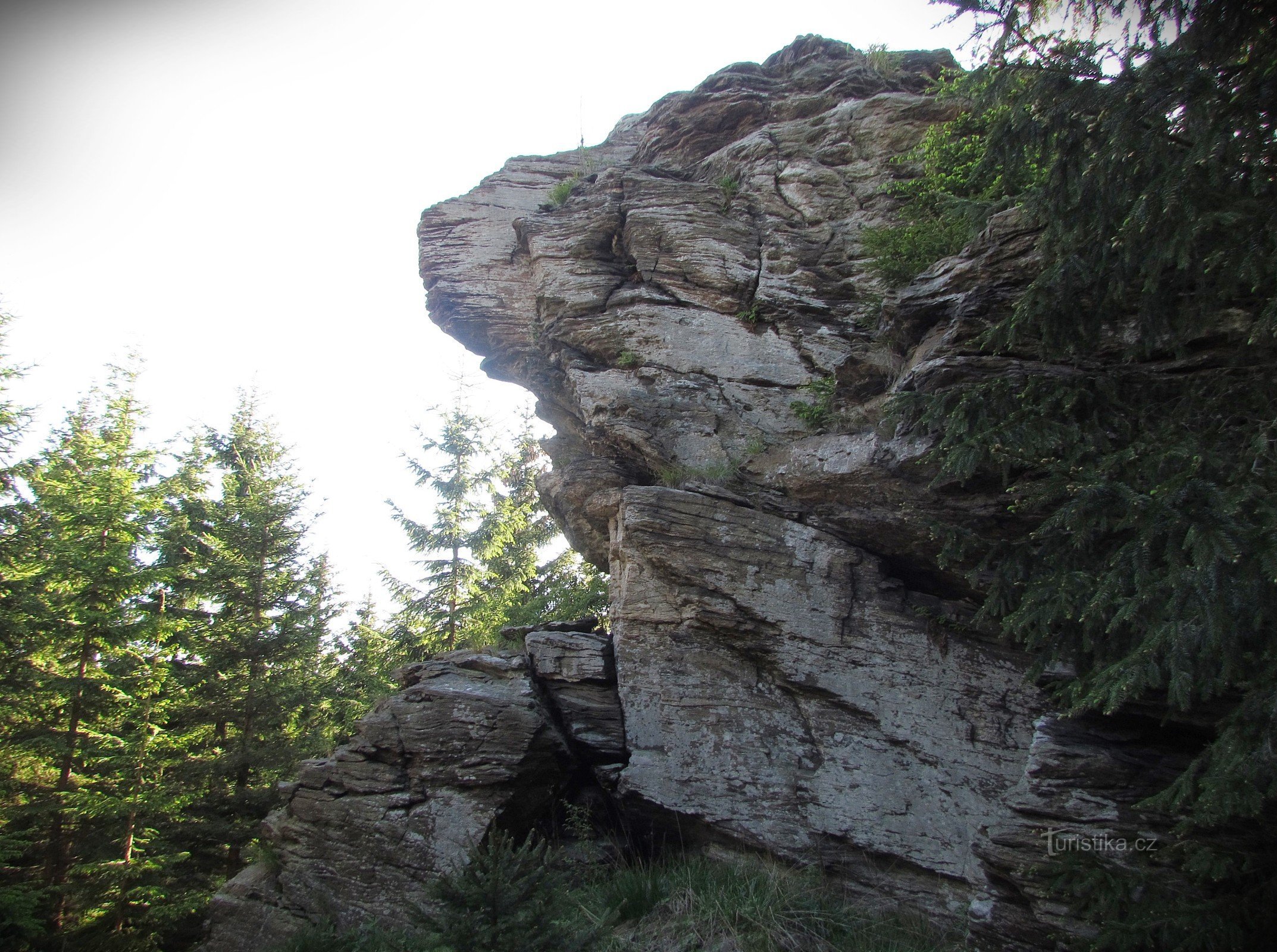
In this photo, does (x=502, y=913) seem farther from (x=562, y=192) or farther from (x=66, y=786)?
(x=562, y=192)

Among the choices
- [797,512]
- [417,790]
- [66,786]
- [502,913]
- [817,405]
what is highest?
[817,405]

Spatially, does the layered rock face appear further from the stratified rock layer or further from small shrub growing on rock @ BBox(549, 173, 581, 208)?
small shrub growing on rock @ BBox(549, 173, 581, 208)

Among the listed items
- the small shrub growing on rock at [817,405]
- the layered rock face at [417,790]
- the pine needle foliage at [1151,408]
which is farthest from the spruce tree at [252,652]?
the pine needle foliage at [1151,408]

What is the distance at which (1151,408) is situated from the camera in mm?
6473

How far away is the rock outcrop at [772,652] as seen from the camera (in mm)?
7680

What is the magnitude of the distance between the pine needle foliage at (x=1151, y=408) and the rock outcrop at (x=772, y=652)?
80 cm

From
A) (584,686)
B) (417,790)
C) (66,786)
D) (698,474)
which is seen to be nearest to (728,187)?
(698,474)

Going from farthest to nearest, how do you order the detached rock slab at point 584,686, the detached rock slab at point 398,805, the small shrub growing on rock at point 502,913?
the detached rock slab at point 584,686 → the detached rock slab at point 398,805 → the small shrub growing on rock at point 502,913

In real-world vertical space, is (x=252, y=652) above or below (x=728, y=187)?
below

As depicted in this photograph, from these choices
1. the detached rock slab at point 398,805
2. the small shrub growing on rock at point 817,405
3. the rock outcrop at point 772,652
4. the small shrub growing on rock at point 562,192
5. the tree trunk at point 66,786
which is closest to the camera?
the rock outcrop at point 772,652

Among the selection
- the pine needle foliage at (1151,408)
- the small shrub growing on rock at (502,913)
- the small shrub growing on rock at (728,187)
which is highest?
the small shrub growing on rock at (728,187)

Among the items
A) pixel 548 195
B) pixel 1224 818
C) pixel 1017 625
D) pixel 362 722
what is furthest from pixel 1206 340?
pixel 548 195

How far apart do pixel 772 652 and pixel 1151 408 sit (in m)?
4.72

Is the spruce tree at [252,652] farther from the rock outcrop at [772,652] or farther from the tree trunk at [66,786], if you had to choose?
the rock outcrop at [772,652]
